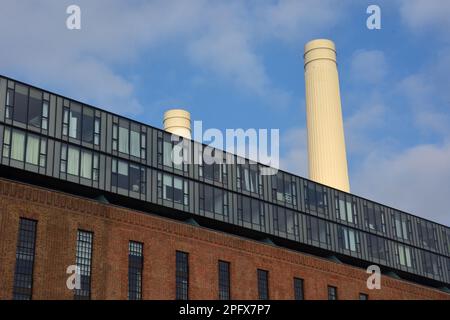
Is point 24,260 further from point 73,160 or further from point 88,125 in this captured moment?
point 88,125

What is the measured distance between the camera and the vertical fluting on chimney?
8800 cm

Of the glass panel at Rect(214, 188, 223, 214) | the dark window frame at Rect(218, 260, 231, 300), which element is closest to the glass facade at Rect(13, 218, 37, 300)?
the dark window frame at Rect(218, 260, 231, 300)

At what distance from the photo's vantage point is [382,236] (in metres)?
75.5

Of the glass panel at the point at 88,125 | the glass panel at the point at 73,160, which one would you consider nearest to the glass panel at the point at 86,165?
the glass panel at the point at 73,160

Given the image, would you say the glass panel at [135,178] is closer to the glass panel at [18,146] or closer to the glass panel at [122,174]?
the glass panel at [122,174]

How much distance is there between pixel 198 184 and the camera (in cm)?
6253

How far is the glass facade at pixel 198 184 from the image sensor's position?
53281 mm

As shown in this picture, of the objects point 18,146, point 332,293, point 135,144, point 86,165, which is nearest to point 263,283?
point 332,293

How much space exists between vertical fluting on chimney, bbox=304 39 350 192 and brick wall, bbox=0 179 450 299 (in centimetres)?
1978

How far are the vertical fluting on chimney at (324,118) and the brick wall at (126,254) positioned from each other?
1978cm

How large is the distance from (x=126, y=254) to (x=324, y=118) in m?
42.2
